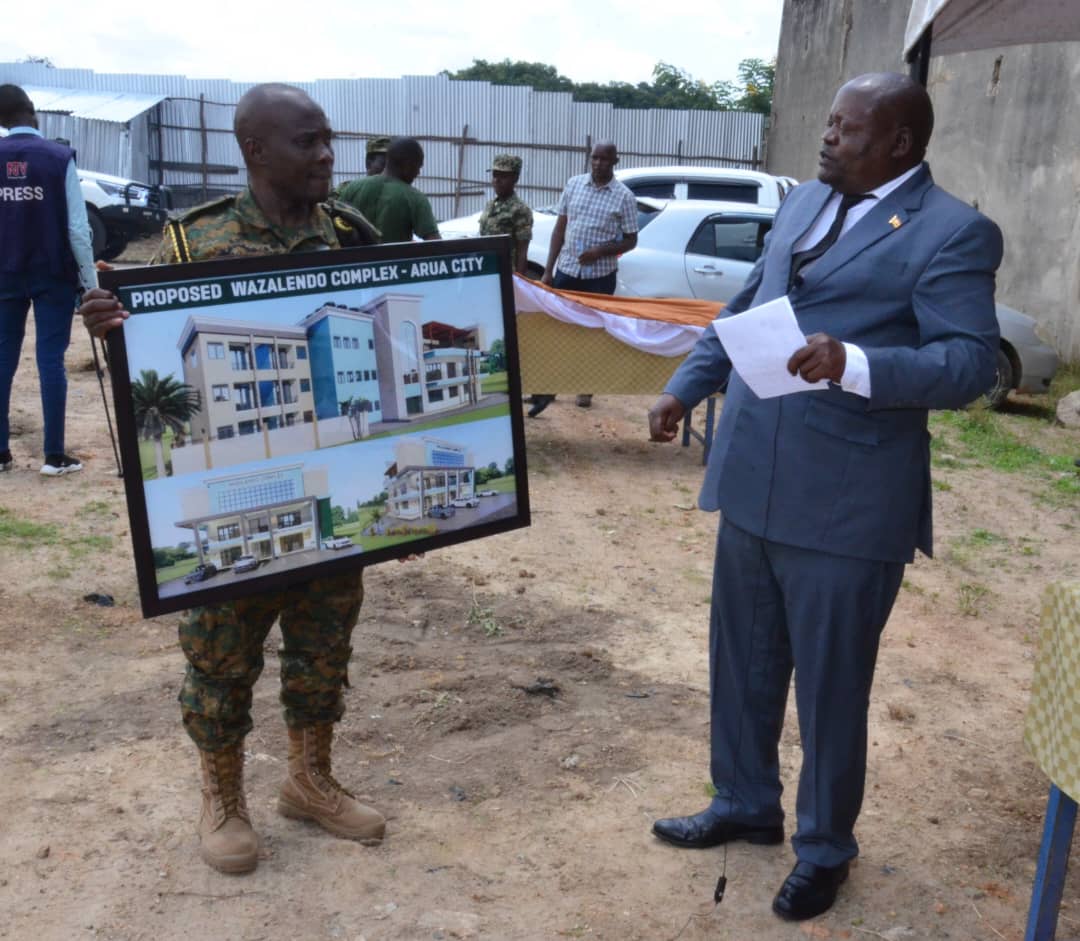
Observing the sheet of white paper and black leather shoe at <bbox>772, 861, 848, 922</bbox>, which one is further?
black leather shoe at <bbox>772, 861, 848, 922</bbox>

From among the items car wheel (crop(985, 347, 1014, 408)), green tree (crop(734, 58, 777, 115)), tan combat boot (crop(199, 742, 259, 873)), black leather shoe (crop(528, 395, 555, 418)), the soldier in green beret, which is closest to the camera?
tan combat boot (crop(199, 742, 259, 873))

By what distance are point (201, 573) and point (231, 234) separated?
86 centimetres

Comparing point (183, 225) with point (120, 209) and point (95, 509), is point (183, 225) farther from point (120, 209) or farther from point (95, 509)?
point (120, 209)

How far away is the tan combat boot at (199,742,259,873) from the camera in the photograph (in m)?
3.07

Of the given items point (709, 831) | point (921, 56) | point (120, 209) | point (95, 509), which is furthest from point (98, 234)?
point (709, 831)

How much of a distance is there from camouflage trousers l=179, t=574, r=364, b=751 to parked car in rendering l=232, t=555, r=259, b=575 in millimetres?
176

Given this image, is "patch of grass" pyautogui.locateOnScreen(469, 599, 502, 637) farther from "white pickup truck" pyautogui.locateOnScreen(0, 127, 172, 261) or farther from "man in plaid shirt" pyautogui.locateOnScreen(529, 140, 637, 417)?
"white pickup truck" pyautogui.locateOnScreen(0, 127, 172, 261)

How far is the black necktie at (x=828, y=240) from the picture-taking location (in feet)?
9.39

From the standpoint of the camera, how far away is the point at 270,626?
3031mm

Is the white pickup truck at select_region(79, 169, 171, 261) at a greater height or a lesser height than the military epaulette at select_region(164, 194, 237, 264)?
lesser

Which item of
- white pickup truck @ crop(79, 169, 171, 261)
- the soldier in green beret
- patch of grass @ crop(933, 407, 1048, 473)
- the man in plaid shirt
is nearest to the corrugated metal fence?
white pickup truck @ crop(79, 169, 171, 261)

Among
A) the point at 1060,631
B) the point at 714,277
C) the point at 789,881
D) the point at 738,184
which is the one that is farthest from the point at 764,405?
the point at 738,184

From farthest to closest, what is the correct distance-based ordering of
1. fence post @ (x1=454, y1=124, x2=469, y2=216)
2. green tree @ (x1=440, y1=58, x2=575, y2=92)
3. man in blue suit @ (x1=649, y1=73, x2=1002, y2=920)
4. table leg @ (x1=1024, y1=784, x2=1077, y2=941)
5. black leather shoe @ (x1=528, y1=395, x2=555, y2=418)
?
green tree @ (x1=440, y1=58, x2=575, y2=92), fence post @ (x1=454, y1=124, x2=469, y2=216), black leather shoe @ (x1=528, y1=395, x2=555, y2=418), man in blue suit @ (x1=649, y1=73, x2=1002, y2=920), table leg @ (x1=1024, y1=784, x2=1077, y2=941)

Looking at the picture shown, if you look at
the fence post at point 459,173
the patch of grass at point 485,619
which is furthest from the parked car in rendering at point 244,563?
the fence post at point 459,173
